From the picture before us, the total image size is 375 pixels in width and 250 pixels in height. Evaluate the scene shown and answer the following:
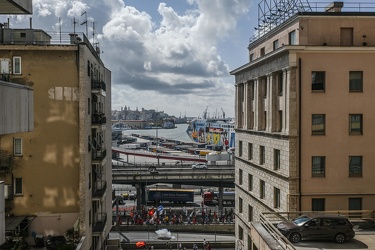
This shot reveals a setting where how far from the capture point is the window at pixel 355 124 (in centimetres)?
Answer: 3356

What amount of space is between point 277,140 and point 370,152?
6.99 metres

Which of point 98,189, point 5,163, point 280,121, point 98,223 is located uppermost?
point 280,121

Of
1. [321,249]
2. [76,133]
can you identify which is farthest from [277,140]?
[76,133]

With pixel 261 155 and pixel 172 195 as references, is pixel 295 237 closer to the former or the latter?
pixel 261 155

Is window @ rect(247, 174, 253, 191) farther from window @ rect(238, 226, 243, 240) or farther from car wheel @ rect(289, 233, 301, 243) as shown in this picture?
car wheel @ rect(289, 233, 301, 243)

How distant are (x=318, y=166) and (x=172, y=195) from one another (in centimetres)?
6042

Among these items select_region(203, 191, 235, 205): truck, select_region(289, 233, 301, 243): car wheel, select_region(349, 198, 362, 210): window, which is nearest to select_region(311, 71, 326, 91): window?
select_region(349, 198, 362, 210): window

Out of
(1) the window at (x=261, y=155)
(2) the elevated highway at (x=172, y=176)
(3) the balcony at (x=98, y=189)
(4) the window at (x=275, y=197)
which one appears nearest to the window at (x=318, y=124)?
(4) the window at (x=275, y=197)

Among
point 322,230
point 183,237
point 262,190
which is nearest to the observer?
point 322,230

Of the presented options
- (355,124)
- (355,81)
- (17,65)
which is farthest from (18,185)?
(355,81)

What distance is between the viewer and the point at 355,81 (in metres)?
33.3

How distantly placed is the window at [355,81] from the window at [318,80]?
6.68ft

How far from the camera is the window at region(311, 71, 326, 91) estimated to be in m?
33.1

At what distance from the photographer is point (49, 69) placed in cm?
3055
